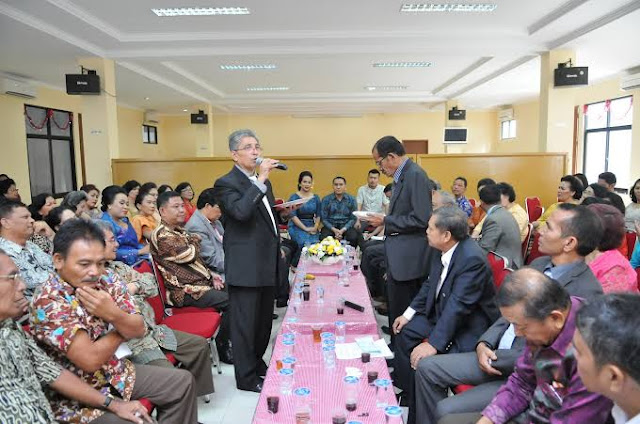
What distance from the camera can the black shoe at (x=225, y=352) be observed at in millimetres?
3387

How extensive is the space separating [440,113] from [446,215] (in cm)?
1360

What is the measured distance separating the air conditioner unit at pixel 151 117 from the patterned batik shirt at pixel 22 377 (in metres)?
13.4

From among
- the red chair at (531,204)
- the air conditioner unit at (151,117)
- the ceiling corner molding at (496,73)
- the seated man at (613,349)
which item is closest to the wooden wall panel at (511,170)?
the red chair at (531,204)

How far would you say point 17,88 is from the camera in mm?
8000

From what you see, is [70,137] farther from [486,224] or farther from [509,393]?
[509,393]

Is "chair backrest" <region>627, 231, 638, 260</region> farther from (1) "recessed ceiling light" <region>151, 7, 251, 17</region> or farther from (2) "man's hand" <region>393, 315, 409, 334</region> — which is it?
(1) "recessed ceiling light" <region>151, 7, 251, 17</region>

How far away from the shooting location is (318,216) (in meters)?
6.03

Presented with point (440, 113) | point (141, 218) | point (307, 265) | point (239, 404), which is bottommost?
point (239, 404)

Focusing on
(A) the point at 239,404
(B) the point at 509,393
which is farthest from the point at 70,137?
(B) the point at 509,393

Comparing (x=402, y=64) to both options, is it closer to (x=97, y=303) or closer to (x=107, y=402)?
(x=97, y=303)

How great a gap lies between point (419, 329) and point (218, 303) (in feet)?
4.93

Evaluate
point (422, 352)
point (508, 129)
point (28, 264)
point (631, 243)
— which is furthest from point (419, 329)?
point (508, 129)

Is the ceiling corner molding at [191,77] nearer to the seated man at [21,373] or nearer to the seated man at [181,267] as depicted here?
the seated man at [181,267]

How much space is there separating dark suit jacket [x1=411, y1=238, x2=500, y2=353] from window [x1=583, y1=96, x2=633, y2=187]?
8.59 meters
